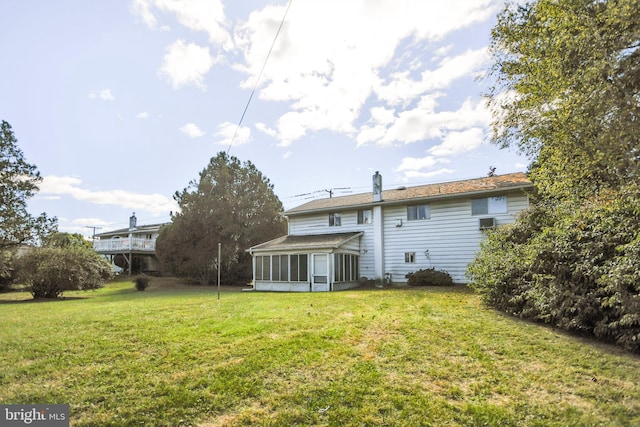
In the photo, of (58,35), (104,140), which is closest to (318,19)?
(58,35)

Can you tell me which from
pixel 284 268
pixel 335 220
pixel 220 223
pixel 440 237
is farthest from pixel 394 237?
pixel 220 223

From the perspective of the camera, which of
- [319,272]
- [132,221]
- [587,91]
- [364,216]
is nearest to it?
[587,91]

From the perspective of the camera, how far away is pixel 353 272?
19.5m

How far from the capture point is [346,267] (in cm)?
1867

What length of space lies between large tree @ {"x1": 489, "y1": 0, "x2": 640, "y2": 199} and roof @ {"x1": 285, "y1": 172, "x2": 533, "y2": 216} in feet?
31.2

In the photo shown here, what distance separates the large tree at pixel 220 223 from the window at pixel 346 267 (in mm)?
7820

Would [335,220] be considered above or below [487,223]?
above

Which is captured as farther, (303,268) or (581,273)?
(303,268)

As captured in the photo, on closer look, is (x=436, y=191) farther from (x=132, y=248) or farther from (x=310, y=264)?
(x=132, y=248)

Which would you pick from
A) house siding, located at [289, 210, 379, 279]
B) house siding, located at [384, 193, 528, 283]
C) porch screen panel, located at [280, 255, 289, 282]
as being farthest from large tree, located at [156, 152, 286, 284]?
house siding, located at [384, 193, 528, 283]

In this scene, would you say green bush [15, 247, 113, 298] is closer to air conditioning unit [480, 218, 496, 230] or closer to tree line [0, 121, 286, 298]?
tree line [0, 121, 286, 298]

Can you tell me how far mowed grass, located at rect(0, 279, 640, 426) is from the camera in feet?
12.2

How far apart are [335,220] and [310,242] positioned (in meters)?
3.05

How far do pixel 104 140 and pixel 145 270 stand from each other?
1041 inches
